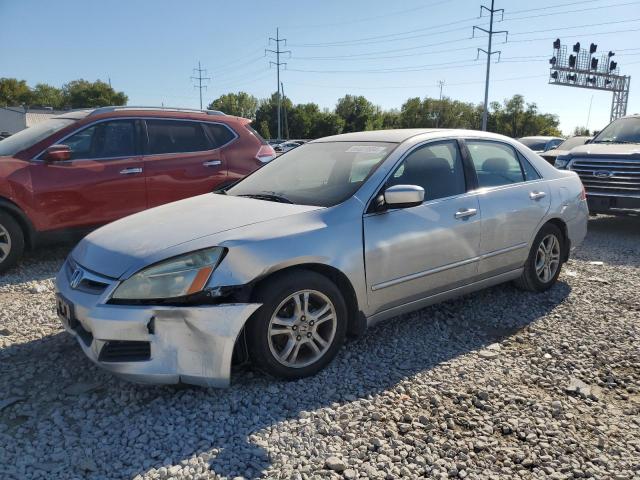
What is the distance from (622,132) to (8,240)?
30.5ft

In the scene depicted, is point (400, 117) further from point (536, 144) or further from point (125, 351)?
point (125, 351)

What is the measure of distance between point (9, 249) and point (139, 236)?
3147mm

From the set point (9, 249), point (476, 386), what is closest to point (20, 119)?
point (9, 249)

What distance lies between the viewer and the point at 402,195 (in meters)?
3.49

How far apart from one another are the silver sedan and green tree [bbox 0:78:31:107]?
361ft

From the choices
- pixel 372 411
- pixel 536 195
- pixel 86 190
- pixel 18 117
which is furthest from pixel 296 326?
pixel 18 117

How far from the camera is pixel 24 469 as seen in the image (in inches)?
96.7

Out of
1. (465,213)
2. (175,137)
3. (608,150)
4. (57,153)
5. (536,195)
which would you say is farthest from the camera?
(608,150)

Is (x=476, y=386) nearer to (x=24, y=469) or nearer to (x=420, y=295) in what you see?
(x=420, y=295)

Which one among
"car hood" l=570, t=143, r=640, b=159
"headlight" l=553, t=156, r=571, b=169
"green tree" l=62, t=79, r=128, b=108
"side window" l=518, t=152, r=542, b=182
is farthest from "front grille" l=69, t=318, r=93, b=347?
"green tree" l=62, t=79, r=128, b=108

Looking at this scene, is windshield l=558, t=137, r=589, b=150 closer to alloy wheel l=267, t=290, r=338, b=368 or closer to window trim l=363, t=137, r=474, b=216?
window trim l=363, t=137, r=474, b=216

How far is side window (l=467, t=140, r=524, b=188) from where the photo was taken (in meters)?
4.38

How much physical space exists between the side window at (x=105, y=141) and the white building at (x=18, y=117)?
7139cm

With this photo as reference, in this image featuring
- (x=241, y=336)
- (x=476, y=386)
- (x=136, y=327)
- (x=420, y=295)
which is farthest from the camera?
(x=420, y=295)
